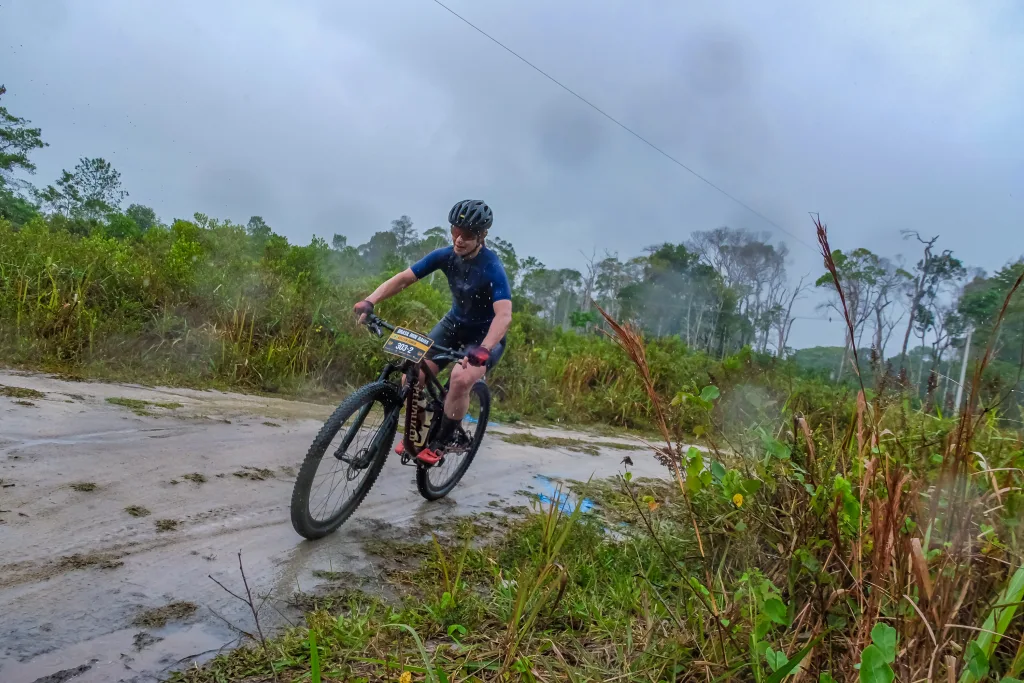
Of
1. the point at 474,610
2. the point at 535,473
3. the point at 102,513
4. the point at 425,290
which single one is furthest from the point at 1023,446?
the point at 425,290

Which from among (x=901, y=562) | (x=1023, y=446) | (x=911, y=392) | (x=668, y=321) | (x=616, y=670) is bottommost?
(x=616, y=670)

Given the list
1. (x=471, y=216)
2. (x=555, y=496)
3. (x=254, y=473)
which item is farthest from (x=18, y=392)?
(x=555, y=496)

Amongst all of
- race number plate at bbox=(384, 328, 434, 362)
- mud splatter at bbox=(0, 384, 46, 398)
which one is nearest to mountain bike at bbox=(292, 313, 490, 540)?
race number plate at bbox=(384, 328, 434, 362)

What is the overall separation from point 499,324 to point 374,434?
975 mm

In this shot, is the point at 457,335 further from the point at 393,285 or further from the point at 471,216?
the point at 471,216

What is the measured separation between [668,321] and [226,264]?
447 inches

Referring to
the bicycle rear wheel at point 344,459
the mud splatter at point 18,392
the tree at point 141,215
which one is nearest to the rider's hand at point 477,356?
the bicycle rear wheel at point 344,459

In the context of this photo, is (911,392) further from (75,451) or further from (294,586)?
(75,451)

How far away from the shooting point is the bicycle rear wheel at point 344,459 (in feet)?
9.45

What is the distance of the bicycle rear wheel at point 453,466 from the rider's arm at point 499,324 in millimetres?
454

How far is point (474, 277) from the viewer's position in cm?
391

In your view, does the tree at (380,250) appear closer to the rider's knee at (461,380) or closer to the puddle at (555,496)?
the puddle at (555,496)

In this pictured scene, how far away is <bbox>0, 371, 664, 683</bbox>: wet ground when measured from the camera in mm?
1895

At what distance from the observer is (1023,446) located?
237 cm
